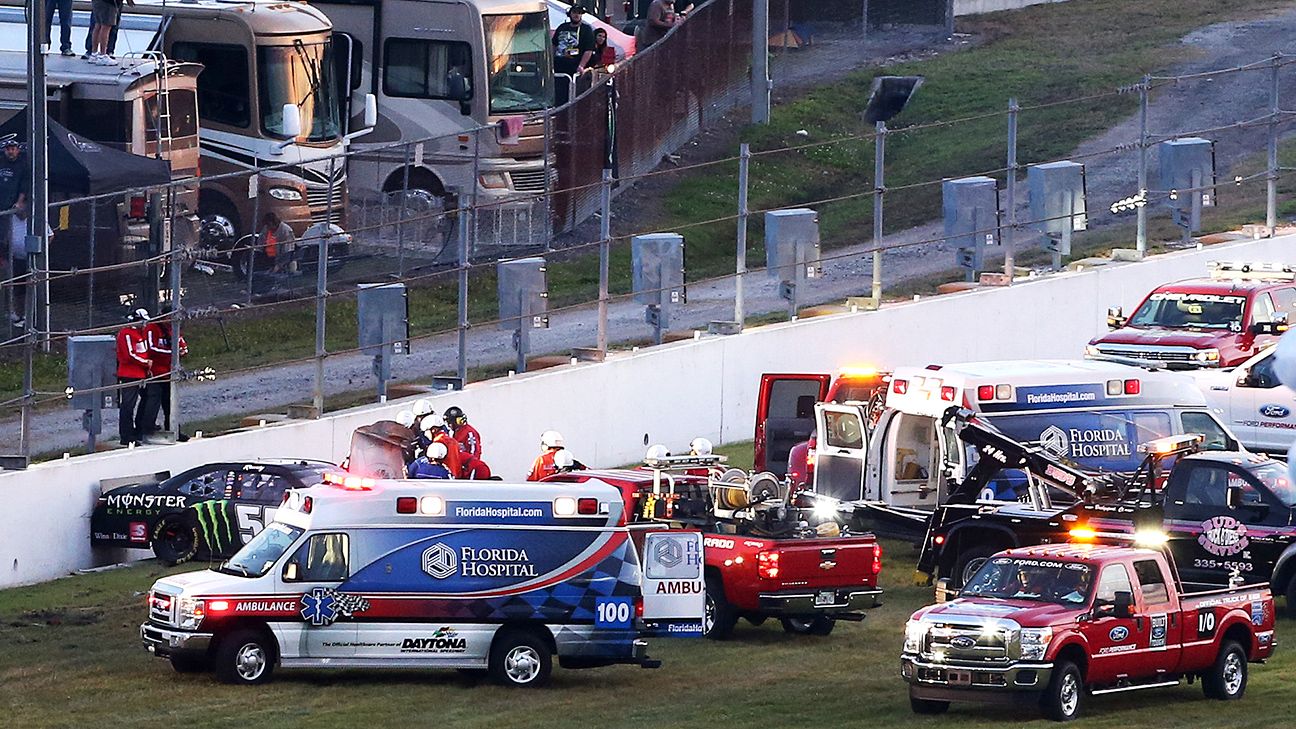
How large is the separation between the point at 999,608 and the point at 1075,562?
0.75 m

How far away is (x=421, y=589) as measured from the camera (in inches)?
795

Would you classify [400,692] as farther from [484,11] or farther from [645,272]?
[484,11]

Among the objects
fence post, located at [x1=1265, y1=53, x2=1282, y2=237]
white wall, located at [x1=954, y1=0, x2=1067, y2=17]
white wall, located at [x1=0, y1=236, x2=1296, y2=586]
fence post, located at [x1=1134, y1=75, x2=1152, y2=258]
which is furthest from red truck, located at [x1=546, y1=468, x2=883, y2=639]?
white wall, located at [x1=954, y1=0, x2=1067, y2=17]

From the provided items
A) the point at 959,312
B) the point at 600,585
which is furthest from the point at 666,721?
the point at 959,312

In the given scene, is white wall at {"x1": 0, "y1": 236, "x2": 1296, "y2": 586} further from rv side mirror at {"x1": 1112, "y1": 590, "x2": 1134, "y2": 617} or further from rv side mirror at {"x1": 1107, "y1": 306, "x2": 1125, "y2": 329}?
rv side mirror at {"x1": 1112, "y1": 590, "x2": 1134, "y2": 617}

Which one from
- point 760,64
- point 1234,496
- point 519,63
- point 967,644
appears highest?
point 760,64

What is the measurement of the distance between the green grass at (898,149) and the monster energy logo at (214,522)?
6.70 ft

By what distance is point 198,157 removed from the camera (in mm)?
34594

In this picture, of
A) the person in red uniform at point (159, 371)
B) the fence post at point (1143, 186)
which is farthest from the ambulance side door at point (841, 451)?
the fence post at point (1143, 186)

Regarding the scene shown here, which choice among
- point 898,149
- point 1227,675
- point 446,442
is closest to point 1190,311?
point 446,442

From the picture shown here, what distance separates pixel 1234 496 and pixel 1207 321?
365 inches

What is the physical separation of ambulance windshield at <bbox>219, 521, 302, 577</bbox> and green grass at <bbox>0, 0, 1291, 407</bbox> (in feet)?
20.1

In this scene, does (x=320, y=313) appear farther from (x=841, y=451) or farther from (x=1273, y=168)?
(x=1273, y=168)

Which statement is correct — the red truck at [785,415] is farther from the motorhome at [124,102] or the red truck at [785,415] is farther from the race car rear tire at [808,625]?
the motorhome at [124,102]
